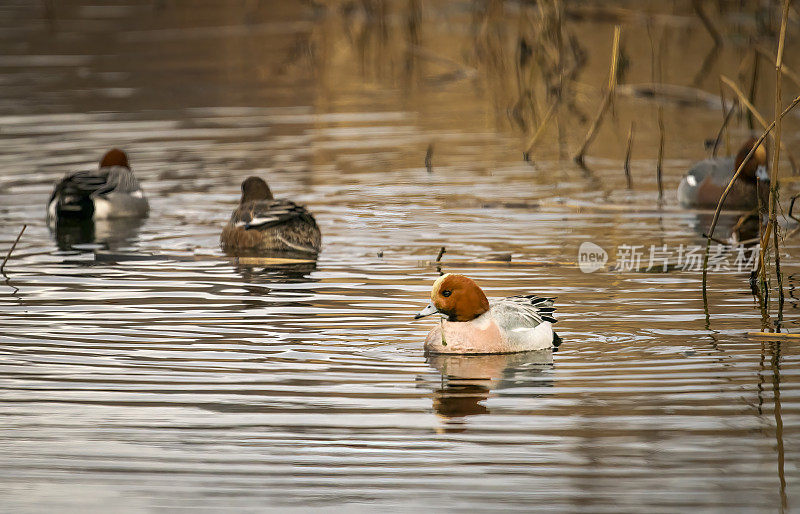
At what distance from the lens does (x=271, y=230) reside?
12.3 metres

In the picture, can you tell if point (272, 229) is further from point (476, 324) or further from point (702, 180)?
point (476, 324)

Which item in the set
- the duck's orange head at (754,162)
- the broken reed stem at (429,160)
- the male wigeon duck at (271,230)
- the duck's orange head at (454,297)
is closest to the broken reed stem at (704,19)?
the broken reed stem at (429,160)

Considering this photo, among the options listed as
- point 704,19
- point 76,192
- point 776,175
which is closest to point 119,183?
point 76,192

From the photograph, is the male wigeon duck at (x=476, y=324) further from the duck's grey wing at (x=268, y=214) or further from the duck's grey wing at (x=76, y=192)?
the duck's grey wing at (x=76, y=192)

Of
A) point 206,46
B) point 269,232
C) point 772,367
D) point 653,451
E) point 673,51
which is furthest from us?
point 206,46

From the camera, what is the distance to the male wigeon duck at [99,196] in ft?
46.0

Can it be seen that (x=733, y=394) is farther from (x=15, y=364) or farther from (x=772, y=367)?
(x=15, y=364)

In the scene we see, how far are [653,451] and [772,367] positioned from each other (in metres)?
1.63

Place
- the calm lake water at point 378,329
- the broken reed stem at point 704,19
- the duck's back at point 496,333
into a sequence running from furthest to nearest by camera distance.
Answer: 1. the broken reed stem at point 704,19
2. the duck's back at point 496,333
3. the calm lake water at point 378,329

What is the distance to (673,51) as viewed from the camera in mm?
24828

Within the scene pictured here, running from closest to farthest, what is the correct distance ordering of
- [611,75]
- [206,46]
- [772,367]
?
[772,367]
[611,75]
[206,46]

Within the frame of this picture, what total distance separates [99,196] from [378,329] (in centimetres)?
602

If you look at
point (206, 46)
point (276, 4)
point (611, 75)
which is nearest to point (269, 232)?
point (611, 75)

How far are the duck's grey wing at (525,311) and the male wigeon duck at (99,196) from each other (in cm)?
645
